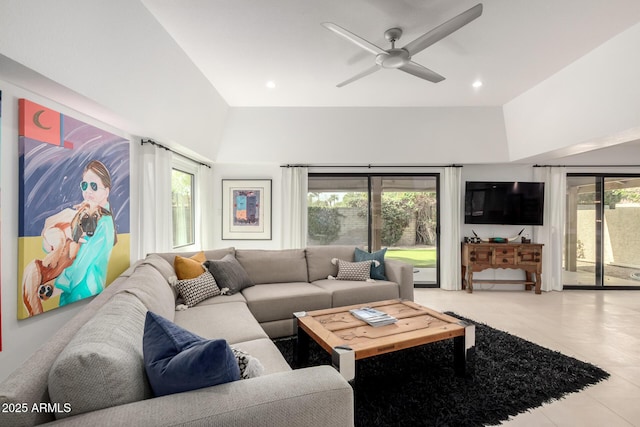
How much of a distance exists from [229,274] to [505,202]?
4641 millimetres

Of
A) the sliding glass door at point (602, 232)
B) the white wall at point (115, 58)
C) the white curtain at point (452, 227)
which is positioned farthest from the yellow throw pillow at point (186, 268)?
the sliding glass door at point (602, 232)

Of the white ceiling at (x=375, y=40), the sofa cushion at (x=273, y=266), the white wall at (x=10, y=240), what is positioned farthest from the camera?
the sofa cushion at (x=273, y=266)

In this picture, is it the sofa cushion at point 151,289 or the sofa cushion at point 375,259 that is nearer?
the sofa cushion at point 151,289

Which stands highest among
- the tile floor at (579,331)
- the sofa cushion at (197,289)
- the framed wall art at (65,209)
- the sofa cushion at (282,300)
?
the framed wall art at (65,209)

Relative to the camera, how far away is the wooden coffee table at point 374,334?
2.07m

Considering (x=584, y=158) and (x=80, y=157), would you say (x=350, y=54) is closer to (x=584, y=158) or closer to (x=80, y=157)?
(x=80, y=157)

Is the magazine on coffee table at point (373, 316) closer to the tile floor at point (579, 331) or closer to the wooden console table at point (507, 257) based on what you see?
the tile floor at point (579, 331)

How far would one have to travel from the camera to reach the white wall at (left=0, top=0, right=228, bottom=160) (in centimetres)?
162

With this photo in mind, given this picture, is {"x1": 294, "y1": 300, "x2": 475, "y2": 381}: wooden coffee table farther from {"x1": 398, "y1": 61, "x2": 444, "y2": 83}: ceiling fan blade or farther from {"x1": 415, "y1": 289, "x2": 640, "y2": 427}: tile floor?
{"x1": 398, "y1": 61, "x2": 444, "y2": 83}: ceiling fan blade

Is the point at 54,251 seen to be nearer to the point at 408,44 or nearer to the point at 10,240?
the point at 10,240

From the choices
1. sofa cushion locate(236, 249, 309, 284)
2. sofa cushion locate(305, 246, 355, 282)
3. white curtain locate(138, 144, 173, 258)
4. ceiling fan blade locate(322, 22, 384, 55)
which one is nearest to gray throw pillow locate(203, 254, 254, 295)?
sofa cushion locate(236, 249, 309, 284)

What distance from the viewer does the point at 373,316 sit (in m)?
2.62

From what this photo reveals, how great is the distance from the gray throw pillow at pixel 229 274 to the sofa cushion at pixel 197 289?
99mm

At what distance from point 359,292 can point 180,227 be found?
2.81 meters
